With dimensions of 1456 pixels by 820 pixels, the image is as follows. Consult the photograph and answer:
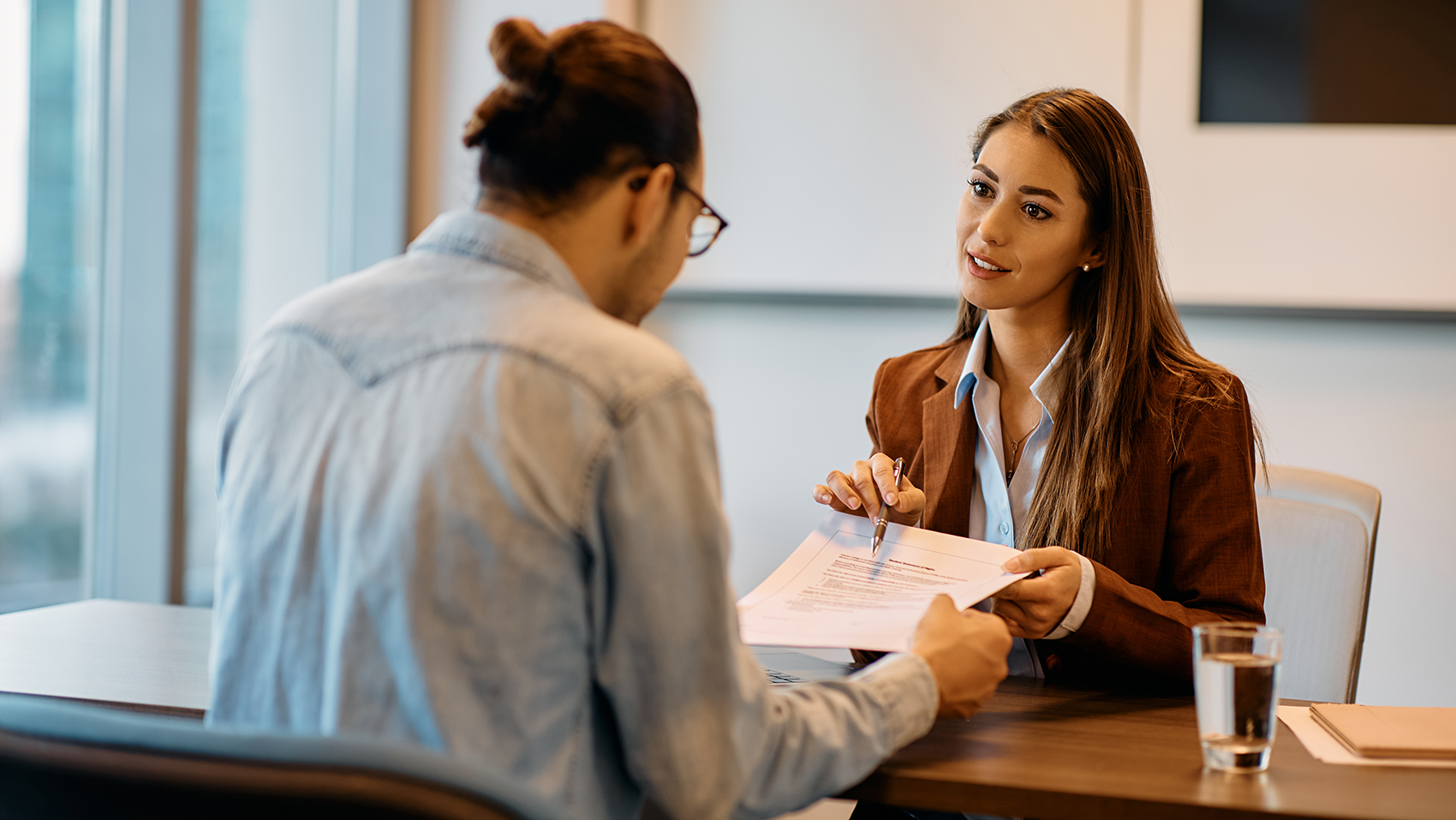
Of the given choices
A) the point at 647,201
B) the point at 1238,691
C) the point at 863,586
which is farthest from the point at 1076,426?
the point at 647,201

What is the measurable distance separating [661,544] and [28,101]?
2.16m

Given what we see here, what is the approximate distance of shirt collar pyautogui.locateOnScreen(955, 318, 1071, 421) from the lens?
1.65m

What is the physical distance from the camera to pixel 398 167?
9.65 feet

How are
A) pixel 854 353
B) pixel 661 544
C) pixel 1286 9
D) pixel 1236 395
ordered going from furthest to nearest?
pixel 854 353 < pixel 1286 9 < pixel 1236 395 < pixel 661 544

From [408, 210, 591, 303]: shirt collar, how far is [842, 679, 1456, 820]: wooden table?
19.7 inches

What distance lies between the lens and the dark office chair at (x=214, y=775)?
0.62 meters

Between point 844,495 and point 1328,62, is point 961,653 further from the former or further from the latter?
point 1328,62

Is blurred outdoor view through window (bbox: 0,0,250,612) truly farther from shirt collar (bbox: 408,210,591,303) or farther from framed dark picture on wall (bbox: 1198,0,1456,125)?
framed dark picture on wall (bbox: 1198,0,1456,125)

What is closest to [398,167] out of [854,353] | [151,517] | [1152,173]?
[151,517]

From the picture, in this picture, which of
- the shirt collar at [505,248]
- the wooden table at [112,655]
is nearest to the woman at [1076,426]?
the shirt collar at [505,248]

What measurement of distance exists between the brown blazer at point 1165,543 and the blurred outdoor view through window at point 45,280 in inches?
70.6

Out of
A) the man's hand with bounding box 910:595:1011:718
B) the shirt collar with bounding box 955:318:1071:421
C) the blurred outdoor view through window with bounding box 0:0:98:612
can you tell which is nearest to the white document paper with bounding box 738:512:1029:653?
the man's hand with bounding box 910:595:1011:718

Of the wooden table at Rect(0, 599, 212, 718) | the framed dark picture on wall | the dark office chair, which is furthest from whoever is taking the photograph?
the framed dark picture on wall

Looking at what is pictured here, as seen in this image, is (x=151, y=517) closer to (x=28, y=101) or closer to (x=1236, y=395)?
(x=28, y=101)
